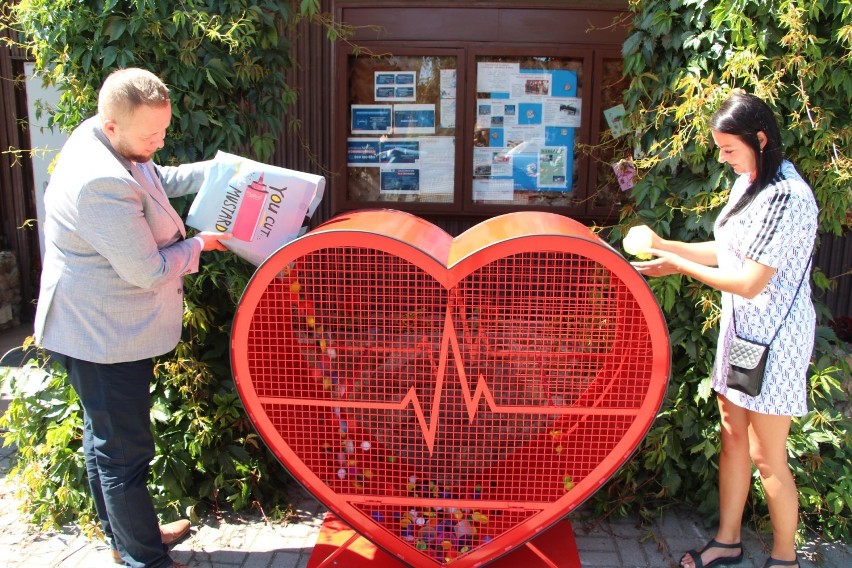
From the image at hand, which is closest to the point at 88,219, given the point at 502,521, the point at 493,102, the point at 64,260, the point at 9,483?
the point at 64,260

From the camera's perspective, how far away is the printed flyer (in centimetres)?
278

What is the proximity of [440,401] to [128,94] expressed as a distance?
148 centimetres

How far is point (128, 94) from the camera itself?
2.44m

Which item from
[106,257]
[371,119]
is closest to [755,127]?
[106,257]

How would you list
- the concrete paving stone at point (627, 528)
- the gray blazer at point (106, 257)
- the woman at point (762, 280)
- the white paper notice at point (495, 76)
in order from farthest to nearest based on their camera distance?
the white paper notice at point (495, 76) < the concrete paving stone at point (627, 528) < the woman at point (762, 280) < the gray blazer at point (106, 257)

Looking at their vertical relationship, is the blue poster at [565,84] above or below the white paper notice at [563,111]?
above

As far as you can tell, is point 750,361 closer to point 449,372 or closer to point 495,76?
point 449,372

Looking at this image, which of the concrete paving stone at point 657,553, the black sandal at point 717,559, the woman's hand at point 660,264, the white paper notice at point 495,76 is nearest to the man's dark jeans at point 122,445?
the woman's hand at point 660,264

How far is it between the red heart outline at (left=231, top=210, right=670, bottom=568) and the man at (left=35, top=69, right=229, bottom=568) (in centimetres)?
36

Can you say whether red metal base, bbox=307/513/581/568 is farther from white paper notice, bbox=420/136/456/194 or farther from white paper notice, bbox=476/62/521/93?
white paper notice, bbox=476/62/521/93

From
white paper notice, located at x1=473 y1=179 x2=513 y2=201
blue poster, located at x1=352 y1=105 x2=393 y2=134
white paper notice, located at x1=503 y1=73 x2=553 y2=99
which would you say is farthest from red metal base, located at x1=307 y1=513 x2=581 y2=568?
white paper notice, located at x1=503 y1=73 x2=553 y2=99

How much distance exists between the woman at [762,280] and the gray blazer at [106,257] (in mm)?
1726

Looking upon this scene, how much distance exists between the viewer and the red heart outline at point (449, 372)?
97.3 inches

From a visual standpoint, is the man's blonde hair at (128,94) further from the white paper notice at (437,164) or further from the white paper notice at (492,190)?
the white paper notice at (492,190)
